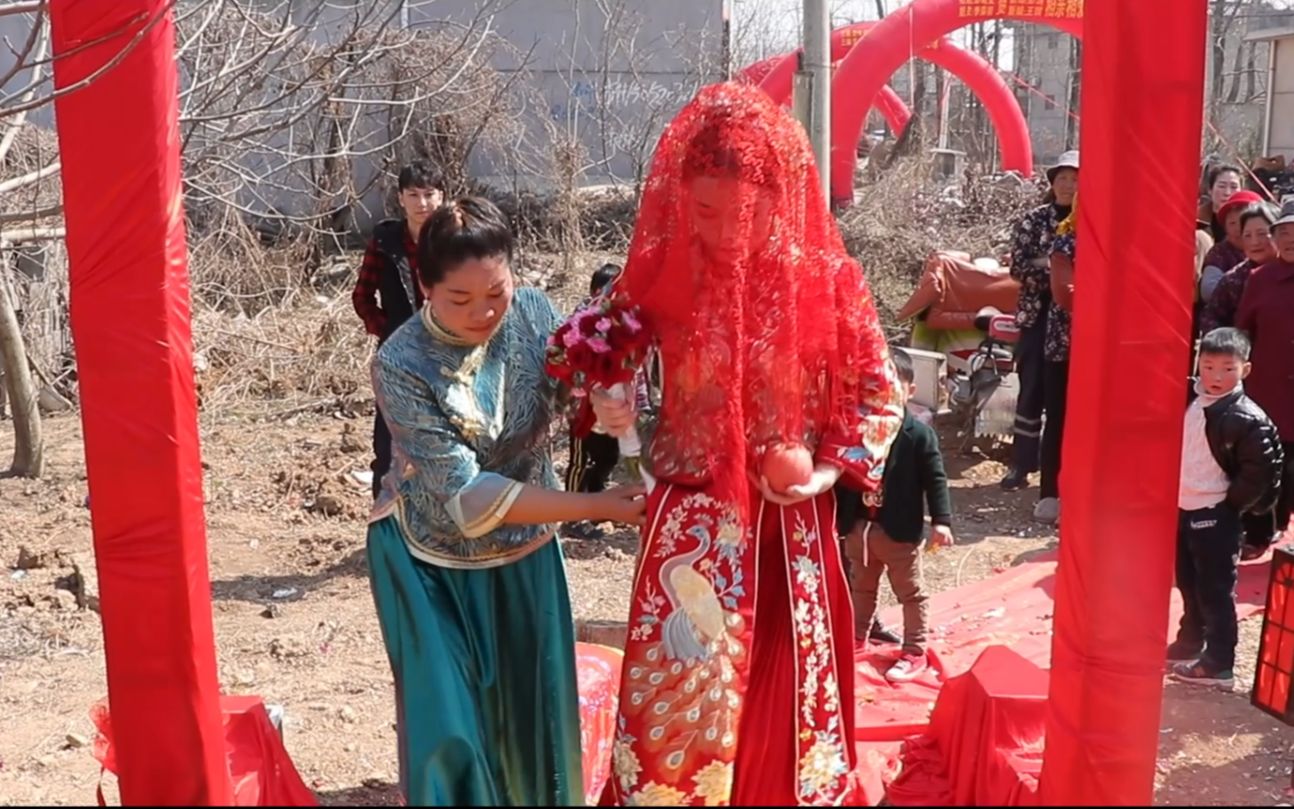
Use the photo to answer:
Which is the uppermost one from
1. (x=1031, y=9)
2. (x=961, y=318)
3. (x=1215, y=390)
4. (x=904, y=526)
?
(x=1031, y=9)

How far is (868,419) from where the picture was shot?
9.26 feet

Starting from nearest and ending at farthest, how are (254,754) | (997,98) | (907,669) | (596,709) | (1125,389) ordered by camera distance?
1. (1125,389)
2. (254,754)
3. (596,709)
4. (907,669)
5. (997,98)

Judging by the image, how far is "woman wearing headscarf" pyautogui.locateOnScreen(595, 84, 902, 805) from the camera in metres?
2.71

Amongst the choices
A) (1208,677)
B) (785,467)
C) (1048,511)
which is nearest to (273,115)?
(1048,511)

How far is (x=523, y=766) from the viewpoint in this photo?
297cm

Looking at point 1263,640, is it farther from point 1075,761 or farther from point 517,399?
point 517,399

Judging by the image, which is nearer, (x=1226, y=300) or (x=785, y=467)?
(x=785, y=467)

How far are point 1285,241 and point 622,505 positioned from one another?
4065 mm

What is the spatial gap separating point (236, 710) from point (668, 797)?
1.10 meters

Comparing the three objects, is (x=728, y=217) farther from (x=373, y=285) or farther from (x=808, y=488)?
(x=373, y=285)

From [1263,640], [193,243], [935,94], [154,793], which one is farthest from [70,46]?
[935,94]

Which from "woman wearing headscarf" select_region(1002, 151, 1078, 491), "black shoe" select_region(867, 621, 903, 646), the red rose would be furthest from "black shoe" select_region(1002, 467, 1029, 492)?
the red rose

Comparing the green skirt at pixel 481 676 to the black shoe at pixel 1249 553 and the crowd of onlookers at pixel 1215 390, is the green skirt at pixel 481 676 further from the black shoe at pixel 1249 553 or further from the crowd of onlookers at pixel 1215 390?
the black shoe at pixel 1249 553

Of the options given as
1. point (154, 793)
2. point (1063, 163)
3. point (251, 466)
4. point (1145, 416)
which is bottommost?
point (251, 466)
